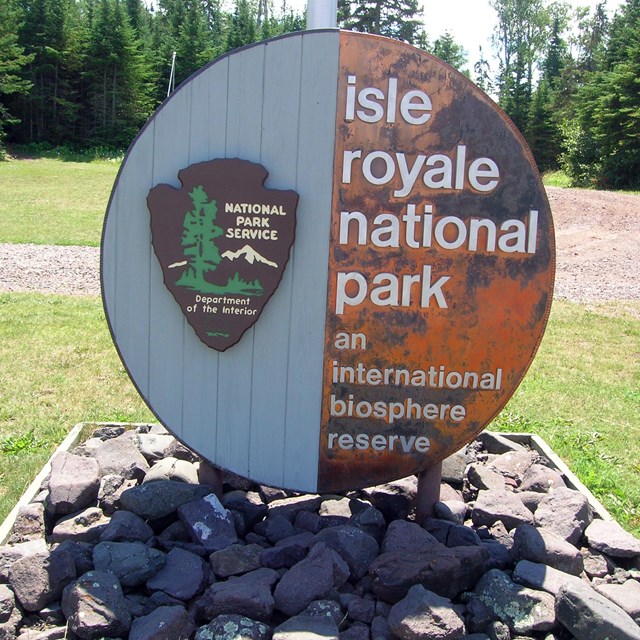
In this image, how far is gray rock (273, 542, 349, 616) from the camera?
305 centimetres

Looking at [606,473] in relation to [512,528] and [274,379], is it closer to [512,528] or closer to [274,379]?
[512,528]

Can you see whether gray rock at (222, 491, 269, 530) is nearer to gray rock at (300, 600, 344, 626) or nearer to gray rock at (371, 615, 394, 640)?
gray rock at (300, 600, 344, 626)

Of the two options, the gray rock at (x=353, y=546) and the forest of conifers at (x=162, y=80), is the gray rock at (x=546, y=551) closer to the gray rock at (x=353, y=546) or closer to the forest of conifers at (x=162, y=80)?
the gray rock at (x=353, y=546)

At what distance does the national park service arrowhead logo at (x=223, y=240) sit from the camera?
3605 millimetres

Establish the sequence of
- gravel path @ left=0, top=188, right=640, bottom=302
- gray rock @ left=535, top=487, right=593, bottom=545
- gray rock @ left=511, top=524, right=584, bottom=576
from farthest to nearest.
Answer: gravel path @ left=0, top=188, right=640, bottom=302 < gray rock @ left=535, top=487, right=593, bottom=545 < gray rock @ left=511, top=524, right=584, bottom=576

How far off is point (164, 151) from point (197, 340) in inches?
36.4

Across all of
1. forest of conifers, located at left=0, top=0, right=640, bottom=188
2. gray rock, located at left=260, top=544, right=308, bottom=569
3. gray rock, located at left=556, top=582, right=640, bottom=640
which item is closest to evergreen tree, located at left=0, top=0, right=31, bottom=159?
forest of conifers, located at left=0, top=0, right=640, bottom=188

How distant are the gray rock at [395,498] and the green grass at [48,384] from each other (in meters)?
1.96

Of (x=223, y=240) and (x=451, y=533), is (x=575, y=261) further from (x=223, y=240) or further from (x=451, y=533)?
(x=223, y=240)

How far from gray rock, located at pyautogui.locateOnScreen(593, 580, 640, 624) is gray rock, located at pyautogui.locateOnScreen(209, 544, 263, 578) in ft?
4.86

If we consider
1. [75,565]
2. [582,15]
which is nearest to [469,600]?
[75,565]

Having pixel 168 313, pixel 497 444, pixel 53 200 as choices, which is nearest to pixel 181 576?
pixel 168 313

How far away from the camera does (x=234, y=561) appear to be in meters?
3.33

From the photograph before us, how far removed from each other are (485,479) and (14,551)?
2.47 meters
